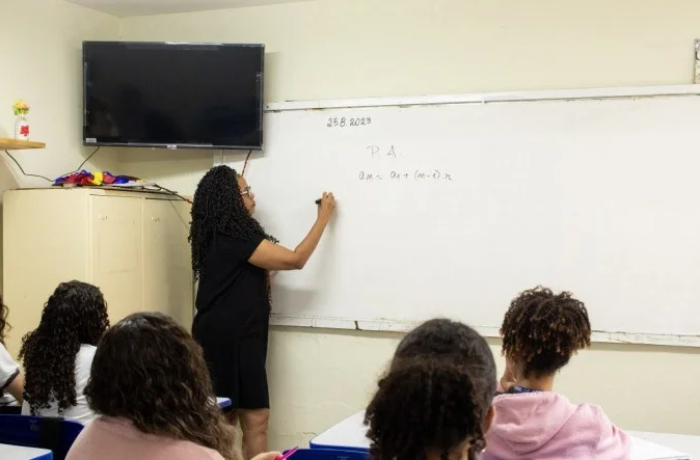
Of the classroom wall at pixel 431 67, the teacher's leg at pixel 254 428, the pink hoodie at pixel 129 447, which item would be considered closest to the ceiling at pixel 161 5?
the classroom wall at pixel 431 67

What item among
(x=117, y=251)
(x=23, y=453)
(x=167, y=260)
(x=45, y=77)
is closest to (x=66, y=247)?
(x=117, y=251)

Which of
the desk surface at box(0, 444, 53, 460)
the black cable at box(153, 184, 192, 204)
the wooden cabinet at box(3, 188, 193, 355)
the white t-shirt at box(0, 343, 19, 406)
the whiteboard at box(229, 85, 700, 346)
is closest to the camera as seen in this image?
the desk surface at box(0, 444, 53, 460)

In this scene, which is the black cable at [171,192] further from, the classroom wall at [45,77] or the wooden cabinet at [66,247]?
the classroom wall at [45,77]

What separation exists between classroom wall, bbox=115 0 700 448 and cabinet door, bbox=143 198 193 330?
0.21 metres

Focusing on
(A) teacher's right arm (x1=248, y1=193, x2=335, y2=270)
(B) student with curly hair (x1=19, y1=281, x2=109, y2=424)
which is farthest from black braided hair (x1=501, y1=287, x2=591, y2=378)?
(A) teacher's right arm (x1=248, y1=193, x2=335, y2=270)

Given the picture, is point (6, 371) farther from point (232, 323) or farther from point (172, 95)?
point (172, 95)

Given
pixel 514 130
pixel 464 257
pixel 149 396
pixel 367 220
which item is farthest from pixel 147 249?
pixel 149 396

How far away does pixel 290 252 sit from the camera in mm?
3682

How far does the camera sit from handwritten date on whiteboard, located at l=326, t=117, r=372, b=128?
12.5ft

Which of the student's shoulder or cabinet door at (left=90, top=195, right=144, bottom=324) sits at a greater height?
cabinet door at (left=90, top=195, right=144, bottom=324)

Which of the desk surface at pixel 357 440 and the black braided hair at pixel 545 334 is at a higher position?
Answer: the black braided hair at pixel 545 334

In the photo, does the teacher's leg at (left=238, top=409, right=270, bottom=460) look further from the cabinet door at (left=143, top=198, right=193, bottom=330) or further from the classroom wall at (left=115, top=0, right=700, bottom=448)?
the cabinet door at (left=143, top=198, right=193, bottom=330)

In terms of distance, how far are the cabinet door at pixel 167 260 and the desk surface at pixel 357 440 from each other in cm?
174

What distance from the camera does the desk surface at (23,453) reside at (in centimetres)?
216
